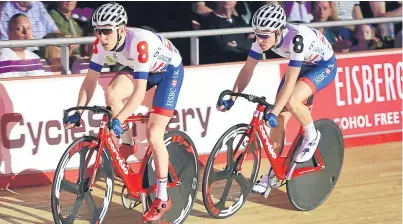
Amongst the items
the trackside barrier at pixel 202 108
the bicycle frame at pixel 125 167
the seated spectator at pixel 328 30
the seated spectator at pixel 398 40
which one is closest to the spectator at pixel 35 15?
the trackside barrier at pixel 202 108

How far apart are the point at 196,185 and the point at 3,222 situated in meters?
1.49

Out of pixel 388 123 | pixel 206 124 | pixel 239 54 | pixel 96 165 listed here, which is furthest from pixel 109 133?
pixel 388 123

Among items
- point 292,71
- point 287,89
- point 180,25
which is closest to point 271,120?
point 287,89

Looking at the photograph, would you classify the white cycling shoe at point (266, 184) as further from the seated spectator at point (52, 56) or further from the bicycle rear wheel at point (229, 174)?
the seated spectator at point (52, 56)

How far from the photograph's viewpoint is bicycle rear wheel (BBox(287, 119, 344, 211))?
27.0ft

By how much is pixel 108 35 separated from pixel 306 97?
183 centimetres

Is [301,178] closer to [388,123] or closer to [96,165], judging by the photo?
[96,165]

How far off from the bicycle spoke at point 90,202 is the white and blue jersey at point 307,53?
1785 mm

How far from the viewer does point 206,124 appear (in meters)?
9.57

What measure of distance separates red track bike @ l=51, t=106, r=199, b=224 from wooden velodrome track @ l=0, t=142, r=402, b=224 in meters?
0.28

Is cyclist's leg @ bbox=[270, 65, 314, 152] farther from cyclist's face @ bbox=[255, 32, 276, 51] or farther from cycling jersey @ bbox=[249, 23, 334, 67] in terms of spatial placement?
cyclist's face @ bbox=[255, 32, 276, 51]

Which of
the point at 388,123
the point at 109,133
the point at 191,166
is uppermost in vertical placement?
the point at 109,133

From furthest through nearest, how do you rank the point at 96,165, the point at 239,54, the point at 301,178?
the point at 239,54, the point at 301,178, the point at 96,165

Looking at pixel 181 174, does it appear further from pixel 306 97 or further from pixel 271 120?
pixel 306 97
